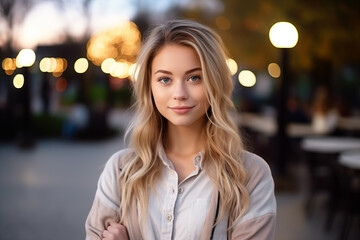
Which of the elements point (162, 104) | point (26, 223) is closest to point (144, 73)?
point (162, 104)

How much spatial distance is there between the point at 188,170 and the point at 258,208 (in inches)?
10.6

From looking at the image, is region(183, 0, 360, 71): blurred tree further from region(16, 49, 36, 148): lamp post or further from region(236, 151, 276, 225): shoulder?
region(236, 151, 276, 225): shoulder

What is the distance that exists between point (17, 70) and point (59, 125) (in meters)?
2.69

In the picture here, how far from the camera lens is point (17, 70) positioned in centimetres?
1920

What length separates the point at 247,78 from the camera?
23.8 m

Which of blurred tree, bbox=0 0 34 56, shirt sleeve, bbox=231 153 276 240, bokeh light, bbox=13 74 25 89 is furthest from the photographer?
bokeh light, bbox=13 74 25 89

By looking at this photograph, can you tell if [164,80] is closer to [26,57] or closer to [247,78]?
[26,57]

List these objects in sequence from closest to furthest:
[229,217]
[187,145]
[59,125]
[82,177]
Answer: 1. [229,217]
2. [187,145]
3. [82,177]
4. [59,125]

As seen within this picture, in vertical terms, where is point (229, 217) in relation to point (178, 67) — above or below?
below

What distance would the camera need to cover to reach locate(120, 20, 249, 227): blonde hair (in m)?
2.01

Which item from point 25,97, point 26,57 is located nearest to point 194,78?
point 26,57

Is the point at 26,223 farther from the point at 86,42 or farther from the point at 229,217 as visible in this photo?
the point at 86,42

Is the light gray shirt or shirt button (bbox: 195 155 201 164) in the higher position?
shirt button (bbox: 195 155 201 164)

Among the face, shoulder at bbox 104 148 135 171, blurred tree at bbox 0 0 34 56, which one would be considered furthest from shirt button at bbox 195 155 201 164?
blurred tree at bbox 0 0 34 56
